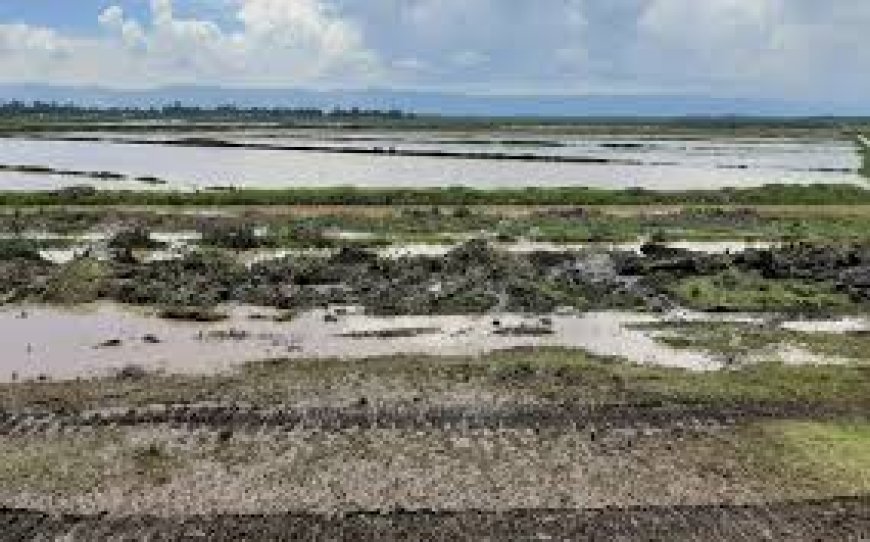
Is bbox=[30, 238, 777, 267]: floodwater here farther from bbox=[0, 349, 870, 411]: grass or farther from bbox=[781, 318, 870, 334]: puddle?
bbox=[0, 349, 870, 411]: grass

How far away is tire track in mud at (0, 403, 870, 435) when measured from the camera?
19.9m

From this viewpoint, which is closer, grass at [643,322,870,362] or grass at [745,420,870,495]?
grass at [745,420,870,495]

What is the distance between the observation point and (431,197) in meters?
53.8

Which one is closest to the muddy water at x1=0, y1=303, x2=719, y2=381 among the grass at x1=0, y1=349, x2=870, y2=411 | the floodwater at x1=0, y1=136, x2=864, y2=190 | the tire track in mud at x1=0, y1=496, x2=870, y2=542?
the grass at x1=0, y1=349, x2=870, y2=411

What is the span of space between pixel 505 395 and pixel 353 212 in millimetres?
28299

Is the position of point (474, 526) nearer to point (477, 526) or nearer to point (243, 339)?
point (477, 526)

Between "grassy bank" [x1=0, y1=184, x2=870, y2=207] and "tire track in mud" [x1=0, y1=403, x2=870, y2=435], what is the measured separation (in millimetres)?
31965

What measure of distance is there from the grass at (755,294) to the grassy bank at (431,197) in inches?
788

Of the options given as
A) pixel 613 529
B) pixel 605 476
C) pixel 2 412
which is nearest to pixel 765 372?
pixel 605 476

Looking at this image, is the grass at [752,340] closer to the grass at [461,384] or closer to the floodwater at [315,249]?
the grass at [461,384]

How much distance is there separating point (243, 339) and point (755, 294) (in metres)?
13.7

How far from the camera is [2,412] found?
20.3 meters

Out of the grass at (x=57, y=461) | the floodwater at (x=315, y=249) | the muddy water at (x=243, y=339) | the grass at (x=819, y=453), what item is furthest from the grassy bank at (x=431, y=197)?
the grass at (x=819, y=453)

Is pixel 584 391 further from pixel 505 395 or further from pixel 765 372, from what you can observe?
pixel 765 372
